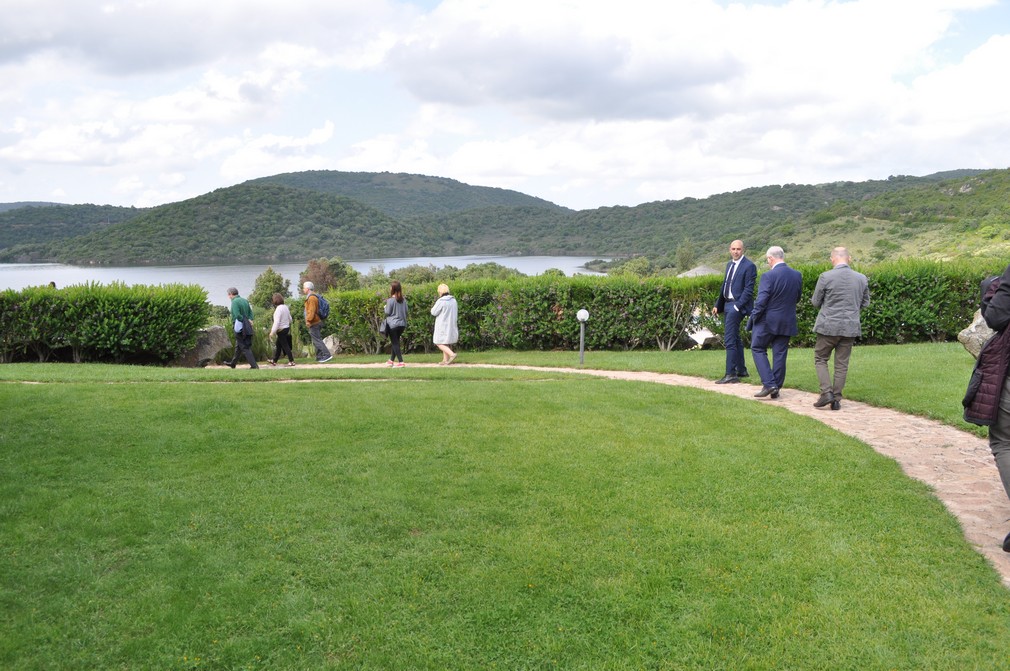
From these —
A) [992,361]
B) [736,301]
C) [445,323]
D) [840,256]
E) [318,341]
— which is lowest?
[318,341]

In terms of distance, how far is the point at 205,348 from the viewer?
53.0 ft

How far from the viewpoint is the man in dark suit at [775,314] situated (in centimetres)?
891

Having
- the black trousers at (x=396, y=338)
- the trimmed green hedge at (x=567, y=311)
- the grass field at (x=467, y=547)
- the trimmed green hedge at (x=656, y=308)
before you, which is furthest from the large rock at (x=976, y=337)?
the black trousers at (x=396, y=338)

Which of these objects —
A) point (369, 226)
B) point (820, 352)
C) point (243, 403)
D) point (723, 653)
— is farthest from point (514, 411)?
point (369, 226)

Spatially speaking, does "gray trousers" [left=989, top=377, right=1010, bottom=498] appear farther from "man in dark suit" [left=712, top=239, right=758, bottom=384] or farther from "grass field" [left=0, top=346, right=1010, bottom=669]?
"man in dark suit" [left=712, top=239, right=758, bottom=384]

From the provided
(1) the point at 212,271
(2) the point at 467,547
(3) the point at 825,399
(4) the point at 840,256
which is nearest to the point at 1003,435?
(2) the point at 467,547

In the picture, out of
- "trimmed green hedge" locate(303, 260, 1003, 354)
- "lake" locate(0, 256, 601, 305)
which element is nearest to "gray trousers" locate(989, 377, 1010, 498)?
"trimmed green hedge" locate(303, 260, 1003, 354)

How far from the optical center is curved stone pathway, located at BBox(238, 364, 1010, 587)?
4.75 metres

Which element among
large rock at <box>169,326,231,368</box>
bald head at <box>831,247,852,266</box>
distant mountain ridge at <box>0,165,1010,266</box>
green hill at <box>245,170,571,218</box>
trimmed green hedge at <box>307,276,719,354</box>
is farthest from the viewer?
green hill at <box>245,170,571,218</box>

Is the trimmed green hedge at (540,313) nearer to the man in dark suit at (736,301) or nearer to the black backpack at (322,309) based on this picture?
the black backpack at (322,309)

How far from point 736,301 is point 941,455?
423 centimetres

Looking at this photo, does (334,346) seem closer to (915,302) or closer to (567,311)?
(567,311)

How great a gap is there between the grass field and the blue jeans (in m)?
3.12

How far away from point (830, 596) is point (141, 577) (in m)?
3.84
